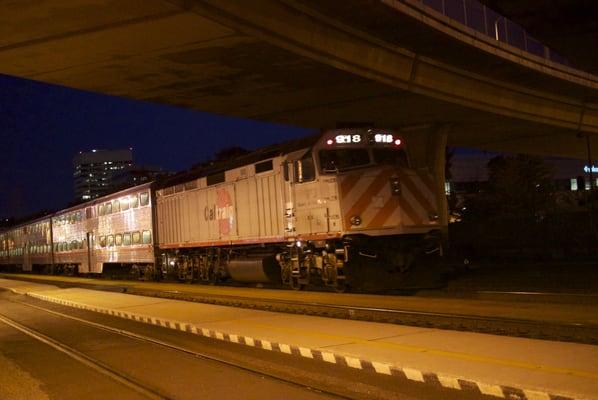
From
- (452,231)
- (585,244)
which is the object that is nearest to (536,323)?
(585,244)

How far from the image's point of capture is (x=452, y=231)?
38500 millimetres

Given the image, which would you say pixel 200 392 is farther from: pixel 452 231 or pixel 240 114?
pixel 452 231

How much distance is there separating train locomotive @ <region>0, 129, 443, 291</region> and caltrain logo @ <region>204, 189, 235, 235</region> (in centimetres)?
3

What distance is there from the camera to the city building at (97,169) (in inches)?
4764

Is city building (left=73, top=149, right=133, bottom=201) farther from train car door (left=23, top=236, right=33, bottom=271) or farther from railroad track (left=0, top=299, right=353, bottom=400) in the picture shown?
railroad track (left=0, top=299, right=353, bottom=400)

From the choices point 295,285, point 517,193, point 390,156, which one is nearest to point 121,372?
point 295,285

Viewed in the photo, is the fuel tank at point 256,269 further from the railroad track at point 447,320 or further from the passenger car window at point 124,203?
the passenger car window at point 124,203

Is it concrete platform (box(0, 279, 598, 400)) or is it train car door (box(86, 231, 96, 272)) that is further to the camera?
train car door (box(86, 231, 96, 272))

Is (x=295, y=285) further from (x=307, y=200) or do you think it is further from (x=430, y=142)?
(x=430, y=142)

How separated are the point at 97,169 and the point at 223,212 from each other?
400 feet

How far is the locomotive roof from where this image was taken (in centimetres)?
1792

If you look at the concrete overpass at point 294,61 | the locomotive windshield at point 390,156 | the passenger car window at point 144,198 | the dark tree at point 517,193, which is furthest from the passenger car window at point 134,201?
the dark tree at point 517,193

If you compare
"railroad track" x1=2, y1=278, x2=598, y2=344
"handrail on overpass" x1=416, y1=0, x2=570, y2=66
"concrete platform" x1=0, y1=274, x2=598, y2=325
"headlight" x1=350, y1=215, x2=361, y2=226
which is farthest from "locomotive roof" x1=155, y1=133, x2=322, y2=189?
"handrail on overpass" x1=416, y1=0, x2=570, y2=66

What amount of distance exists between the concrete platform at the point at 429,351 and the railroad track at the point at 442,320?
2.99 ft
